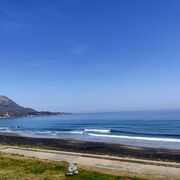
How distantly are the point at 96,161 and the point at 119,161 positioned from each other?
1.27 metres

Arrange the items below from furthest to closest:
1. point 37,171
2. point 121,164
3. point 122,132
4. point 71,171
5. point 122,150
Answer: point 122,132
point 122,150
point 121,164
point 37,171
point 71,171

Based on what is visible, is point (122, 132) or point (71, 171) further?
point (122, 132)

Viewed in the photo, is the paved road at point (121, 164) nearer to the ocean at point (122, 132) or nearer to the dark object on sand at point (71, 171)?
the dark object on sand at point (71, 171)

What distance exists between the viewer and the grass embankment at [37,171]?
45.4ft

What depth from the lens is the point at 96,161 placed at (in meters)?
17.3

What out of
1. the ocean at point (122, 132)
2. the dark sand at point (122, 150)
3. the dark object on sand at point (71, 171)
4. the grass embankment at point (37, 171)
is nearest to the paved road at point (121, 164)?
the grass embankment at point (37, 171)

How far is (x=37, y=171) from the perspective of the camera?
49.6 feet

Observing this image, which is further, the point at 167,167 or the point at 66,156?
the point at 66,156

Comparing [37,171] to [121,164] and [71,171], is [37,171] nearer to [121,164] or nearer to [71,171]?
[71,171]

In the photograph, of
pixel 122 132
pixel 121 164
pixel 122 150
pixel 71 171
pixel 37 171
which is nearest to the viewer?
pixel 71 171

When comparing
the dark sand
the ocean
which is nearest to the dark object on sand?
the dark sand

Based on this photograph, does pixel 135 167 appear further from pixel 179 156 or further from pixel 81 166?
pixel 179 156

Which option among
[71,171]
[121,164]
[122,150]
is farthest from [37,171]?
[122,150]

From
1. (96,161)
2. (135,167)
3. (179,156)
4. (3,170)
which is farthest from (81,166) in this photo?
(179,156)
